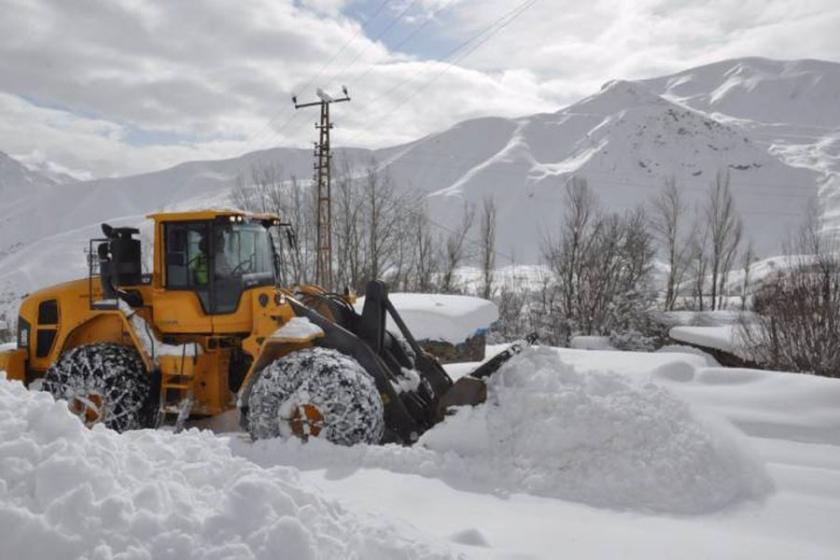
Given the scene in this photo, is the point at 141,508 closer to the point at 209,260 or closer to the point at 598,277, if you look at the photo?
the point at 209,260

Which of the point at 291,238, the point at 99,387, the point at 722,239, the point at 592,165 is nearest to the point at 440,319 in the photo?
the point at 291,238

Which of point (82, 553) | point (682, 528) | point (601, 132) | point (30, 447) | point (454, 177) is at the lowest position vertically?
point (682, 528)

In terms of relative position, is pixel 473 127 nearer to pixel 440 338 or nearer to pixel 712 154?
pixel 712 154

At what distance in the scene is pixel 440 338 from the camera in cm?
1426

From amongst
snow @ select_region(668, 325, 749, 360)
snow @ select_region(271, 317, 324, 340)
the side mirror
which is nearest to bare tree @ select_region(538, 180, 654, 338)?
snow @ select_region(668, 325, 749, 360)

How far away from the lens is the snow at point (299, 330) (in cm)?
588

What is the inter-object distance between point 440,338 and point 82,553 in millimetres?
11870

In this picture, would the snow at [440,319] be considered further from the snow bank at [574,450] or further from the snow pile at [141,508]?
the snow pile at [141,508]

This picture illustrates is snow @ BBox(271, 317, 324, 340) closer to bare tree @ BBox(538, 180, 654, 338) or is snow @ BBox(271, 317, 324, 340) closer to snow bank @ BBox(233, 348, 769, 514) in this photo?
snow bank @ BBox(233, 348, 769, 514)

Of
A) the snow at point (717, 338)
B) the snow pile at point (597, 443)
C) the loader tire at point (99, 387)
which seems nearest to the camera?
the snow pile at point (597, 443)

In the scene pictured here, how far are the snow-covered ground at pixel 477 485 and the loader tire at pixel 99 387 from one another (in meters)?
1.50

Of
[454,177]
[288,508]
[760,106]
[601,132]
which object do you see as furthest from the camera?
[760,106]

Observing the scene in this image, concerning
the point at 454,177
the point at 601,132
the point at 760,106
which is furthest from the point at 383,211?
the point at 760,106

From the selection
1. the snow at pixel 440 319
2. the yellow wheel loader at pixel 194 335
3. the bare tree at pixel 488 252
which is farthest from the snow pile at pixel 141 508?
the bare tree at pixel 488 252
